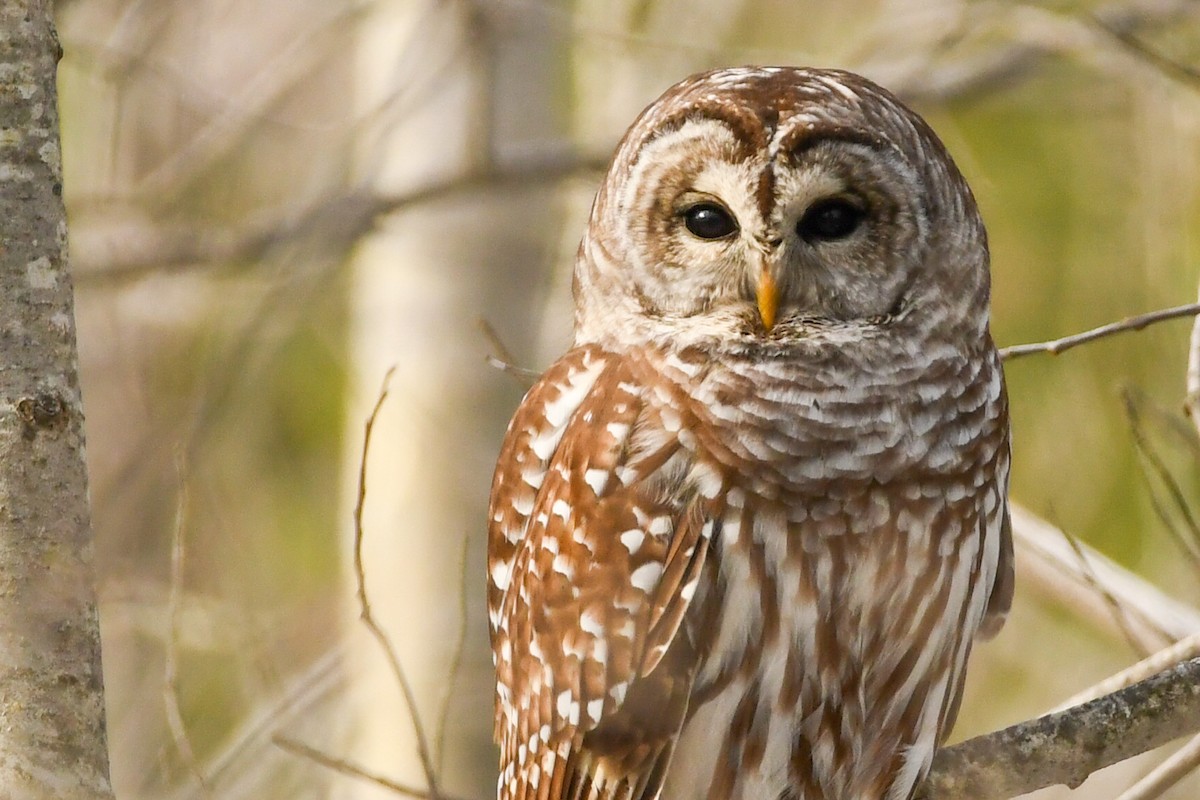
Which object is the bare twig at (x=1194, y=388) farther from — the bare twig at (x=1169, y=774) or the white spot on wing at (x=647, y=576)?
the white spot on wing at (x=647, y=576)

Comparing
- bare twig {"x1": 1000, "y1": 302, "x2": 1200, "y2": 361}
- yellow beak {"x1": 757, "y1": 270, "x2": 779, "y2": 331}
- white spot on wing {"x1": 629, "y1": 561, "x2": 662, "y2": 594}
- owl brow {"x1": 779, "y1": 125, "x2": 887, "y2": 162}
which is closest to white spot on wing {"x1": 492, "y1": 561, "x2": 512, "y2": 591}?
white spot on wing {"x1": 629, "y1": 561, "x2": 662, "y2": 594}

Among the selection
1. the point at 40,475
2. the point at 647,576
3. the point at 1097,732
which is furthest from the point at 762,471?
the point at 40,475

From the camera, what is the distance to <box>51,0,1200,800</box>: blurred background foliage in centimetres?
507

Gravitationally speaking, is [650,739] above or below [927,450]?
below

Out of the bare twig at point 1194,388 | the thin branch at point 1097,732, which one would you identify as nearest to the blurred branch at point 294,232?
the bare twig at point 1194,388

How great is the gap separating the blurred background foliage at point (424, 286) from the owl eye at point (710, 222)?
42.6 inches

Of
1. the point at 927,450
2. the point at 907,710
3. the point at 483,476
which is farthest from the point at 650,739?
the point at 483,476

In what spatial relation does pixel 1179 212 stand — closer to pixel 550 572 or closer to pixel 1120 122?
pixel 1120 122

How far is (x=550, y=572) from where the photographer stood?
3.23 m

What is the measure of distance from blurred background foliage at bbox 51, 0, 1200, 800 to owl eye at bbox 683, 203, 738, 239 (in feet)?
3.55

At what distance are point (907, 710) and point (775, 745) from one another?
0.35 metres

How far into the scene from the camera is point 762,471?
10.00 ft

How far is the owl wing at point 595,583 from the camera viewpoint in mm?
3092

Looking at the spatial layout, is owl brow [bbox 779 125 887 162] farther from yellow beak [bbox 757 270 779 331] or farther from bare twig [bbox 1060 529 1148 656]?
bare twig [bbox 1060 529 1148 656]
